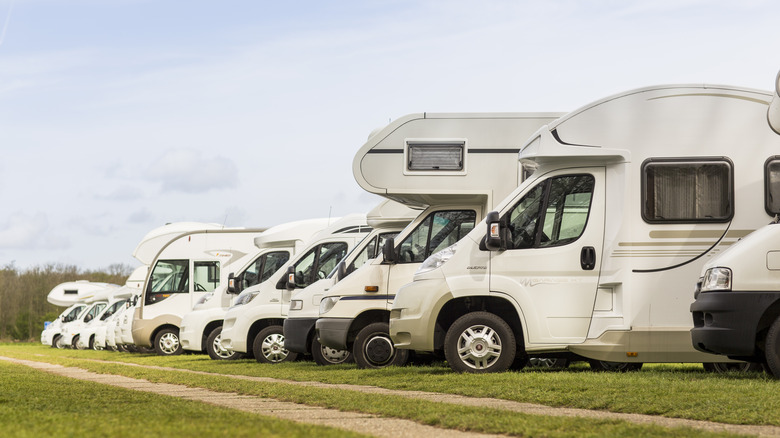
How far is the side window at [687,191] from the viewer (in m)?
11.6

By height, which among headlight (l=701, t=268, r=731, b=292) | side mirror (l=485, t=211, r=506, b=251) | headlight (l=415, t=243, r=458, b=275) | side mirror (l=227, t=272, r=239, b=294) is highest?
side mirror (l=485, t=211, r=506, b=251)

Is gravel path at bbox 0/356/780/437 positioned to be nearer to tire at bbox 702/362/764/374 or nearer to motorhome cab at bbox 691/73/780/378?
motorhome cab at bbox 691/73/780/378

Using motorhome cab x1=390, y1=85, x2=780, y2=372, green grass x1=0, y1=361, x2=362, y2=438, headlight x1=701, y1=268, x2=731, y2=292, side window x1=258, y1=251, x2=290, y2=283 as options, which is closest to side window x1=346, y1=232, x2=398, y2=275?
motorhome cab x1=390, y1=85, x2=780, y2=372

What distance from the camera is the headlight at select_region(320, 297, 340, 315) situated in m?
14.4

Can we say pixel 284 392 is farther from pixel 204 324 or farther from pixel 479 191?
pixel 204 324

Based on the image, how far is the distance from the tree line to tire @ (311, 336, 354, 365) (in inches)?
1969

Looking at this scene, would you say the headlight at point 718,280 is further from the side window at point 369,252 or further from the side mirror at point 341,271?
the side mirror at point 341,271

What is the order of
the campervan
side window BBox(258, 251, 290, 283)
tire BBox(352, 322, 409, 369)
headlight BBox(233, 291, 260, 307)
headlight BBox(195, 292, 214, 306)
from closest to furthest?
tire BBox(352, 322, 409, 369)
headlight BBox(233, 291, 260, 307)
side window BBox(258, 251, 290, 283)
headlight BBox(195, 292, 214, 306)
the campervan

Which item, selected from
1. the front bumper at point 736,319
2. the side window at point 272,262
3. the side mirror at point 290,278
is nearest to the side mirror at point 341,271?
the side mirror at point 290,278

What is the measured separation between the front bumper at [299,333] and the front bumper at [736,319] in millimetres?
6952

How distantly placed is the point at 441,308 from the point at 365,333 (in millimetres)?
2181

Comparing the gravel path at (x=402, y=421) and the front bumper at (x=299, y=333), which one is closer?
the gravel path at (x=402, y=421)

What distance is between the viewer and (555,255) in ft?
38.6

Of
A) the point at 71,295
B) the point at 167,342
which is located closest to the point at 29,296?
the point at 71,295
